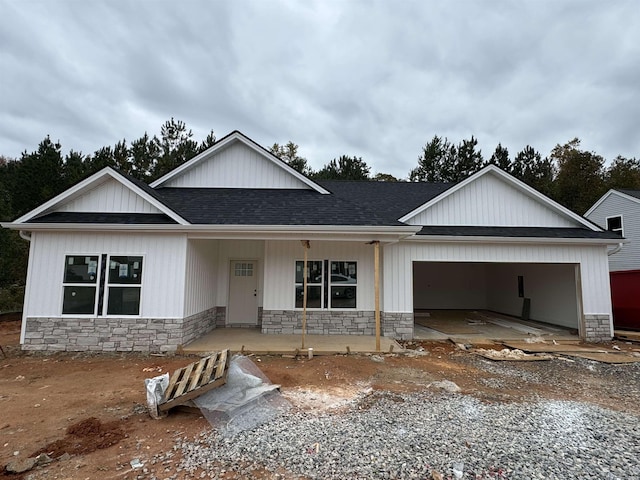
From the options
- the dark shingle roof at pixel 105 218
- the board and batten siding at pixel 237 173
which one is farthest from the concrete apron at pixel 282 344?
the board and batten siding at pixel 237 173

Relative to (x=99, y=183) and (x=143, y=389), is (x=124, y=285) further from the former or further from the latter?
(x=143, y=389)

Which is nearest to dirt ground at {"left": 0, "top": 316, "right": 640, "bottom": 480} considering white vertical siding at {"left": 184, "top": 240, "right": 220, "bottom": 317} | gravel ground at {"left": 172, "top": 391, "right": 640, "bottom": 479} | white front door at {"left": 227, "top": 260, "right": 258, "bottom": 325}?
gravel ground at {"left": 172, "top": 391, "right": 640, "bottom": 479}

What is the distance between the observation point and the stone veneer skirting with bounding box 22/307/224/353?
7.15 m

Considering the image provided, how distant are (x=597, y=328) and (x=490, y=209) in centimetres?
442

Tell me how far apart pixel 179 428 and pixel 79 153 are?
23.0 metres

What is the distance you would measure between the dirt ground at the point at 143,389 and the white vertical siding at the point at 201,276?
1560mm

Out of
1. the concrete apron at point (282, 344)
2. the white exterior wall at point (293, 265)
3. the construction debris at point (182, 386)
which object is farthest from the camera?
the white exterior wall at point (293, 265)

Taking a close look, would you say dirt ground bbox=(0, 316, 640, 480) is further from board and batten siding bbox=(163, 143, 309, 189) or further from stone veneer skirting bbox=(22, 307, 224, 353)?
board and batten siding bbox=(163, 143, 309, 189)

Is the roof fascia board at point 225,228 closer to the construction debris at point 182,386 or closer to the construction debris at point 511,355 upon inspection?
the construction debris at point 511,355

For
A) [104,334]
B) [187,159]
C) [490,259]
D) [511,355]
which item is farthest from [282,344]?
[187,159]

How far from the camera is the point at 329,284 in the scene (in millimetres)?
8852

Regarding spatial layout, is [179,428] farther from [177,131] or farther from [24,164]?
[177,131]

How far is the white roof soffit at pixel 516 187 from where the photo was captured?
9.30 m

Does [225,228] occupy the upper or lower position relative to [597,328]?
upper
